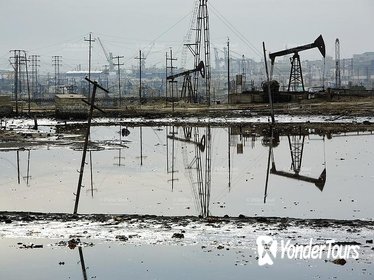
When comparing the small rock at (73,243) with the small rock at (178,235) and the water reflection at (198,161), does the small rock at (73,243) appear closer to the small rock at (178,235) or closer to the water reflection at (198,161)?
the small rock at (178,235)

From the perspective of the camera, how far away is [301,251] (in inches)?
412

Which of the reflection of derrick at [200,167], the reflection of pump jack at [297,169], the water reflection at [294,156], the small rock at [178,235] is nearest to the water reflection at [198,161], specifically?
the reflection of derrick at [200,167]

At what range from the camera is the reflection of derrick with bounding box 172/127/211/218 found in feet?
51.5

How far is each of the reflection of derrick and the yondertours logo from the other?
2922mm

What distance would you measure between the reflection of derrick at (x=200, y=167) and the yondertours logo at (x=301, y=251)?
2.92 metres

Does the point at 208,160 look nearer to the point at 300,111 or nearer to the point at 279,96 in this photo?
the point at 300,111

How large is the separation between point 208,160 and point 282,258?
15.2 m

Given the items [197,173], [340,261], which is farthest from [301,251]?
[197,173]

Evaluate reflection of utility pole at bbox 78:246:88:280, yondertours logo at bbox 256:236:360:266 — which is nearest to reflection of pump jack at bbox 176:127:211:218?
yondertours logo at bbox 256:236:360:266

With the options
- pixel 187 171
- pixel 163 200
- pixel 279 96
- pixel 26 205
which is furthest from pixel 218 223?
pixel 279 96

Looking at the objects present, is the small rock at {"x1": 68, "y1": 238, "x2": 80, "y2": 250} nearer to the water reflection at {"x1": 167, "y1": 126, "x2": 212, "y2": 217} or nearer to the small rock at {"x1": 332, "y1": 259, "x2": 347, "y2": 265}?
the water reflection at {"x1": 167, "y1": 126, "x2": 212, "y2": 217}

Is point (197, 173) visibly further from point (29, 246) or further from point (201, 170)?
point (29, 246)

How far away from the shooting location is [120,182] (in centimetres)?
1969

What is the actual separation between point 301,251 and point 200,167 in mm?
12742
